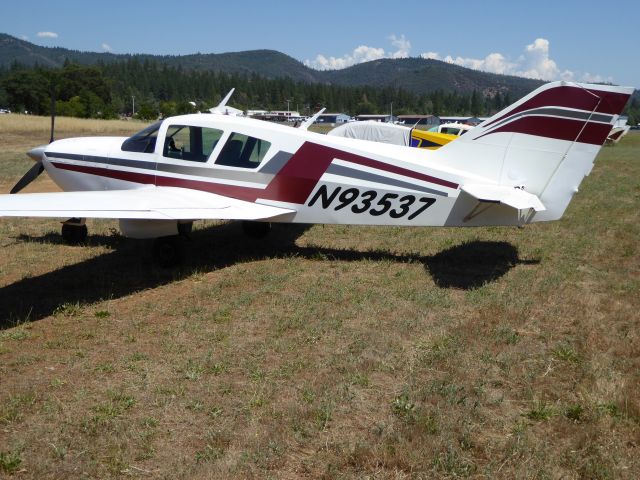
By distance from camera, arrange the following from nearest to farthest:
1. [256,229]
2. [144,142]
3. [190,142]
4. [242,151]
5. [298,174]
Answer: [298,174]
[242,151]
[190,142]
[144,142]
[256,229]

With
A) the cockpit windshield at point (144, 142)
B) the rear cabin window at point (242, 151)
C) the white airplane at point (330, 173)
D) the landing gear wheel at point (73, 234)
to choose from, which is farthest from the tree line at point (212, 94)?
the rear cabin window at point (242, 151)

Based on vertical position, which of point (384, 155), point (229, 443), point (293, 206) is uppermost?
point (384, 155)

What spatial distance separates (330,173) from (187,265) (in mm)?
2518

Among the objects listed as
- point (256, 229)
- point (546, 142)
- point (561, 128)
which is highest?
point (561, 128)

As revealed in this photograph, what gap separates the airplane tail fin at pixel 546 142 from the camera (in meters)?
7.18

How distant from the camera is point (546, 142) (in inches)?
292

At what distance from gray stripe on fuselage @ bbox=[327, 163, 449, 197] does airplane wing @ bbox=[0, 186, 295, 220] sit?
959mm

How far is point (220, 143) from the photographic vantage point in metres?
8.39

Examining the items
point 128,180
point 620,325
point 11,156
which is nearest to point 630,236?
point 620,325

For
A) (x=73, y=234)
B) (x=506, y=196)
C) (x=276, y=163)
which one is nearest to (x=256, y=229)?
(x=276, y=163)

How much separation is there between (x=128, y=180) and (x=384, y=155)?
4000mm

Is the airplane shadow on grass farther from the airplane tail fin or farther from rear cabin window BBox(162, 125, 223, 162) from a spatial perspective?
rear cabin window BBox(162, 125, 223, 162)

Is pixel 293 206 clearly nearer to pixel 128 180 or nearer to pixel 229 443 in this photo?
pixel 128 180

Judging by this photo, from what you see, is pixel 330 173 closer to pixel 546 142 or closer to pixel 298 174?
pixel 298 174
